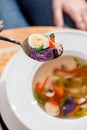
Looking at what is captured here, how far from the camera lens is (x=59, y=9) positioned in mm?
1062

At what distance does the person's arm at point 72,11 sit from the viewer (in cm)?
104

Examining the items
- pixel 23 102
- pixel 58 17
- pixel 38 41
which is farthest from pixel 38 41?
pixel 58 17

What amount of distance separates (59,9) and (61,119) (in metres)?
0.44

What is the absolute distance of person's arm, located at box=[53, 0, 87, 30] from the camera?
1038 mm

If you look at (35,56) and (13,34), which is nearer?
(35,56)

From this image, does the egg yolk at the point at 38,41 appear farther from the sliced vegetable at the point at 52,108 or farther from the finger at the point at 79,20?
the finger at the point at 79,20

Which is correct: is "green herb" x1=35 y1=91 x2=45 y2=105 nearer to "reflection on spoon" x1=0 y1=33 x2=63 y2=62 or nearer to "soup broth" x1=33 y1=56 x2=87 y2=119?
"soup broth" x1=33 y1=56 x2=87 y2=119

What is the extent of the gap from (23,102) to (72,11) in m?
0.41

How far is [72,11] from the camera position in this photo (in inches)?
41.2

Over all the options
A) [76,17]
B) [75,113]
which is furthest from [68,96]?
[76,17]

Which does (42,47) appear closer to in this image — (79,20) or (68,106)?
(68,106)

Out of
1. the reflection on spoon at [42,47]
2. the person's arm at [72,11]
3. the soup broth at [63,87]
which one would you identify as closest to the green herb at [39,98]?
the soup broth at [63,87]

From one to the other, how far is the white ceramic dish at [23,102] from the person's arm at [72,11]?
0.19m

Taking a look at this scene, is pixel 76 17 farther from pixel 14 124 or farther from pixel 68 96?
pixel 14 124
